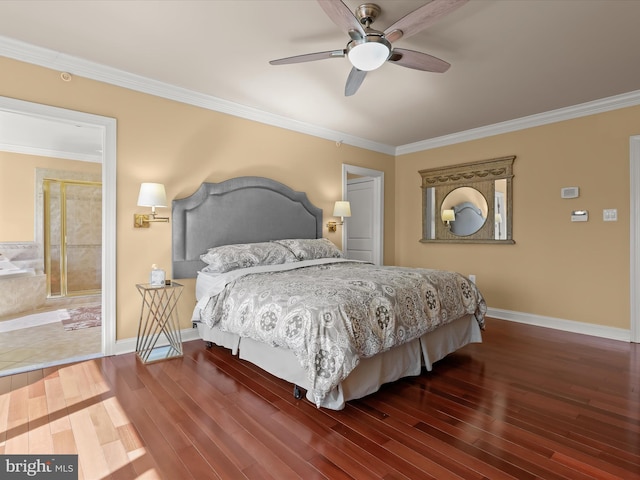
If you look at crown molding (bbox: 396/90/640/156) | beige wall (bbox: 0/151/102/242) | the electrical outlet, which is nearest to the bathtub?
beige wall (bbox: 0/151/102/242)

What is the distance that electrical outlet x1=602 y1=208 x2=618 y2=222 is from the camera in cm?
379

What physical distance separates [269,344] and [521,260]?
3713mm

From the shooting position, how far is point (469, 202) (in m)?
5.05

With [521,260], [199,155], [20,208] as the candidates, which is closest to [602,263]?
[521,260]

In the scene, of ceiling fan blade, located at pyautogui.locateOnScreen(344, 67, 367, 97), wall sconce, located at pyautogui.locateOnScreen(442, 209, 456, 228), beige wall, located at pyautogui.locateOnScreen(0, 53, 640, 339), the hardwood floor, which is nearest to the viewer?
the hardwood floor

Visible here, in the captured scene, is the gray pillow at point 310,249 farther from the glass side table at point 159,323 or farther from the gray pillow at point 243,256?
the glass side table at point 159,323

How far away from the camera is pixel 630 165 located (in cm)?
369

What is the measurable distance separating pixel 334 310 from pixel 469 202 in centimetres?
376

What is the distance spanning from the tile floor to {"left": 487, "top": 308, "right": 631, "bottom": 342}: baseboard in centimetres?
475

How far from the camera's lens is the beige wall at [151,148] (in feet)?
9.75

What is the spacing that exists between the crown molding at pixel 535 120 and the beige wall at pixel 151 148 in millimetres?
2403

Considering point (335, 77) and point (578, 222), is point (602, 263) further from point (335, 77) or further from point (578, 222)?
point (335, 77)

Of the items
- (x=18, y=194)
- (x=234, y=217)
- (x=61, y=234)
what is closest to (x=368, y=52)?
(x=234, y=217)

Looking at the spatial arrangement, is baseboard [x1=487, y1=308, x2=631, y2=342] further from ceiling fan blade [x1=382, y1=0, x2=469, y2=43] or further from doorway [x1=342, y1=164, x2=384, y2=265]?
ceiling fan blade [x1=382, y1=0, x2=469, y2=43]
